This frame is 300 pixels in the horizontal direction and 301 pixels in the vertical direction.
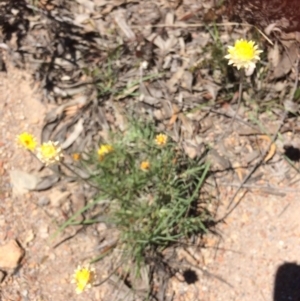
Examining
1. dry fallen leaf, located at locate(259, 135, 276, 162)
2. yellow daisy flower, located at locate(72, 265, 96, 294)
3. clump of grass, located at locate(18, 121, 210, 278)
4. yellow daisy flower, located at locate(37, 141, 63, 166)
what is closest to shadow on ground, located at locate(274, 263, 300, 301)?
clump of grass, located at locate(18, 121, 210, 278)

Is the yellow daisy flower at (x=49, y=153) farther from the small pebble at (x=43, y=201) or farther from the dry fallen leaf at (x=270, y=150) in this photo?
the dry fallen leaf at (x=270, y=150)

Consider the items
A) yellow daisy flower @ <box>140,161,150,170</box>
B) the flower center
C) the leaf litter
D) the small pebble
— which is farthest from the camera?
the leaf litter

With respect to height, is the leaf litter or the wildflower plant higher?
the leaf litter

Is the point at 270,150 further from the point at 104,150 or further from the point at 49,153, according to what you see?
the point at 49,153

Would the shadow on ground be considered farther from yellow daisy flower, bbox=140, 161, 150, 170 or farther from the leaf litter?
yellow daisy flower, bbox=140, 161, 150, 170

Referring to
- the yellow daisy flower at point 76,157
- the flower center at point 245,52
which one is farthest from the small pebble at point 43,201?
the flower center at point 245,52

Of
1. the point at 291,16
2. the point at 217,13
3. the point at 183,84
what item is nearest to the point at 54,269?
the point at 183,84
